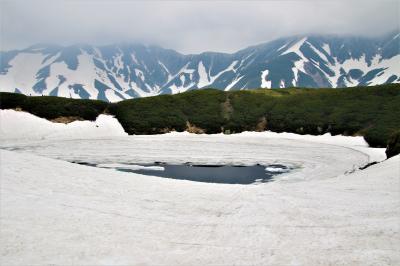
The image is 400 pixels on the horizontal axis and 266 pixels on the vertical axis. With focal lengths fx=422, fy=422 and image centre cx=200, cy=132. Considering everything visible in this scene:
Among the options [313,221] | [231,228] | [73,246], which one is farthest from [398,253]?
[73,246]

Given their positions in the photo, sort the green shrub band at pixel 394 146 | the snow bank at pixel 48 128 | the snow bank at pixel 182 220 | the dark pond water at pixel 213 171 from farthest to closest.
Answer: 1. the snow bank at pixel 48 128
2. the green shrub band at pixel 394 146
3. the dark pond water at pixel 213 171
4. the snow bank at pixel 182 220

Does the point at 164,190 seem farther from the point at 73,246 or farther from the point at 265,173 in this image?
the point at 265,173

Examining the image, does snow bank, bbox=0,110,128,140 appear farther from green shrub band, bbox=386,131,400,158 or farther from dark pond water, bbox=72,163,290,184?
green shrub band, bbox=386,131,400,158

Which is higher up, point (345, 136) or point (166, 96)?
point (166, 96)

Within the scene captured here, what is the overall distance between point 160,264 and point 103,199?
1077cm

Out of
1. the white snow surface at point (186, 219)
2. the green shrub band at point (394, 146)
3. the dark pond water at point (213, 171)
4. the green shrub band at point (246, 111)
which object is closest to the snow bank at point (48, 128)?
the green shrub band at point (246, 111)

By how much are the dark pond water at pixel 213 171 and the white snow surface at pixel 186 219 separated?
3.71 m

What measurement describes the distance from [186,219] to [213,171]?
80.5 feet

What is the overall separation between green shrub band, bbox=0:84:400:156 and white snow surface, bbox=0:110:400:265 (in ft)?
148

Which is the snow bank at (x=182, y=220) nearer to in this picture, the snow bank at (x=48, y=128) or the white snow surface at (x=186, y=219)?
the white snow surface at (x=186, y=219)

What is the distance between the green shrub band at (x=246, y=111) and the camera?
268 feet

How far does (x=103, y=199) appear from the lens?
2486 centimetres

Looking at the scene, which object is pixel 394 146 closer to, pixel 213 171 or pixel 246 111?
pixel 213 171

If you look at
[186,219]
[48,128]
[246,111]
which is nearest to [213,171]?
[186,219]
